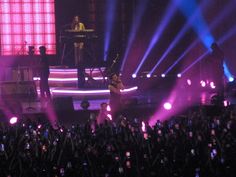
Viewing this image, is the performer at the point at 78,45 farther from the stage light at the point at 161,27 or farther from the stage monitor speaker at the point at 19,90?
the stage light at the point at 161,27

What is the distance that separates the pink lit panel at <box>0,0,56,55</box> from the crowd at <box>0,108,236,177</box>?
41.6 feet

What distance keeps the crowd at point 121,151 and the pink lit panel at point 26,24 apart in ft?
41.6

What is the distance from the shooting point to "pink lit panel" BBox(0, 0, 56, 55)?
22062 millimetres

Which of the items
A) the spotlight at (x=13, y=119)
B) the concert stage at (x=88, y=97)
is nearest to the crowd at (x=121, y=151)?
the spotlight at (x=13, y=119)

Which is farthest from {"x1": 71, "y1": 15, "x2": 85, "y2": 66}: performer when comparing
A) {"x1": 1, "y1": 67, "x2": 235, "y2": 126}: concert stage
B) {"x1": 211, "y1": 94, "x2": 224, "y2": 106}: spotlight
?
{"x1": 211, "y1": 94, "x2": 224, "y2": 106}: spotlight

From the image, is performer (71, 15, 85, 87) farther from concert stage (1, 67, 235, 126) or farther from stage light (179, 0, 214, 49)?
stage light (179, 0, 214, 49)

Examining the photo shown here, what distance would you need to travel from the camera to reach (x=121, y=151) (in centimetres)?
825

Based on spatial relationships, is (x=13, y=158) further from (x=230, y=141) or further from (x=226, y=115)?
(x=226, y=115)

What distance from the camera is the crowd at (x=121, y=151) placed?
7.61 m

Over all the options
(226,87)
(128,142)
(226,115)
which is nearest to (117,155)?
(128,142)

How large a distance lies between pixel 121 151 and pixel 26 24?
588 inches

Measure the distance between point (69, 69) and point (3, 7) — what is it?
3962 mm

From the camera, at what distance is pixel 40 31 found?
22.3 m

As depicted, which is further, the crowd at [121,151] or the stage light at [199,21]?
the stage light at [199,21]
